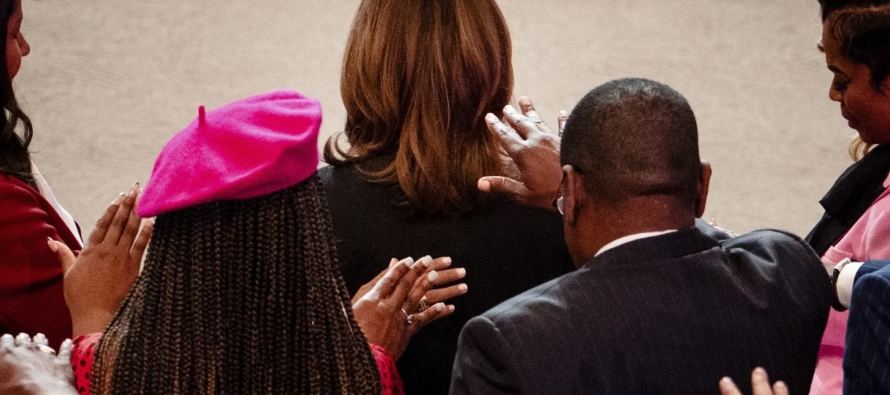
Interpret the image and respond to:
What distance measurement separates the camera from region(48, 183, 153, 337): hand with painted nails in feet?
4.56

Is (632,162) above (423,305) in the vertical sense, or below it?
above

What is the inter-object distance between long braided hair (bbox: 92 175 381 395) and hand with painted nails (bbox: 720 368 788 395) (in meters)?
0.41

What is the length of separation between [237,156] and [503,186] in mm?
474

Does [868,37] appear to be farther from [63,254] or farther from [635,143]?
[63,254]

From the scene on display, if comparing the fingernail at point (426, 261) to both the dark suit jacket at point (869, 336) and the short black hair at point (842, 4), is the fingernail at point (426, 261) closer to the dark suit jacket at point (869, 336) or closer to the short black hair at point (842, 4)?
the dark suit jacket at point (869, 336)

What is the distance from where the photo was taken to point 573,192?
1222mm

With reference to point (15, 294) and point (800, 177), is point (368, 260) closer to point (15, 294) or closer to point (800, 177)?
point (15, 294)

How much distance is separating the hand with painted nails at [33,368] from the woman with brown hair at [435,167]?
50 centimetres

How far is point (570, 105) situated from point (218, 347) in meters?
2.68

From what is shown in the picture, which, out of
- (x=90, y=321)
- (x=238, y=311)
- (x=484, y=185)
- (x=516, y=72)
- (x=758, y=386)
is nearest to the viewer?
(x=758, y=386)

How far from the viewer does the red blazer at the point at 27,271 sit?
1582 millimetres

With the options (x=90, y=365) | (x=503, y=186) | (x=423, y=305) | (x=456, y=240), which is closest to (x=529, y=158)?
(x=503, y=186)

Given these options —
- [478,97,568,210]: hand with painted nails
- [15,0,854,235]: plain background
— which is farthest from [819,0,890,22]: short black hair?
[15,0,854,235]: plain background

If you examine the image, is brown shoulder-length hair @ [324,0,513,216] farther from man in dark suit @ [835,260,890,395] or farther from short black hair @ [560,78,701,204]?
man in dark suit @ [835,260,890,395]
